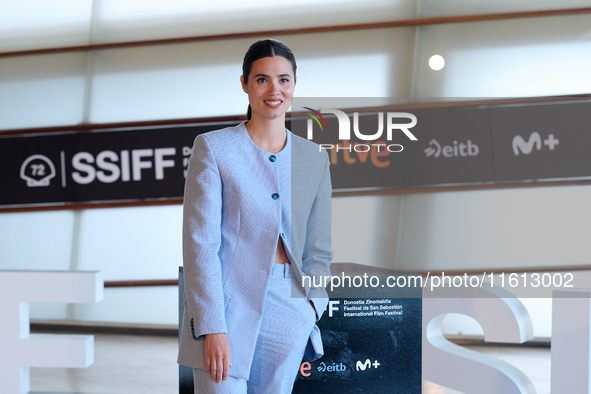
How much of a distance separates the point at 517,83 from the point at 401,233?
2.31 metres

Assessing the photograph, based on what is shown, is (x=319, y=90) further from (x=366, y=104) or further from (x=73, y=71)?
(x=366, y=104)

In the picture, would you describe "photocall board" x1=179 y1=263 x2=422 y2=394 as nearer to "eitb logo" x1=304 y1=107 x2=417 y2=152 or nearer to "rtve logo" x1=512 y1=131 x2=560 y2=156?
"eitb logo" x1=304 y1=107 x2=417 y2=152

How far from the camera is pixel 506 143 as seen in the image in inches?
77.9

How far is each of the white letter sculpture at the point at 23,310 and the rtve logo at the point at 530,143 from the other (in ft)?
6.67

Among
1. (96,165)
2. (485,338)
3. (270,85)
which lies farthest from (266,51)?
(96,165)

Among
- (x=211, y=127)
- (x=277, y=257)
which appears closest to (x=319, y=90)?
(x=211, y=127)

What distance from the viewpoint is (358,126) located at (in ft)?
5.46

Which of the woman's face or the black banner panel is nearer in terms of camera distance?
the woman's face

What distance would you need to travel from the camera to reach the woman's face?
1189mm

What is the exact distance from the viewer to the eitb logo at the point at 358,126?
1604mm

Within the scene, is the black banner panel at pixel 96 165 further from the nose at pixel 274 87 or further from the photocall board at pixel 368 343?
the nose at pixel 274 87

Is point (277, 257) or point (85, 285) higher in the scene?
point (277, 257)

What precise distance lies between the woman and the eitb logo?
37 cm

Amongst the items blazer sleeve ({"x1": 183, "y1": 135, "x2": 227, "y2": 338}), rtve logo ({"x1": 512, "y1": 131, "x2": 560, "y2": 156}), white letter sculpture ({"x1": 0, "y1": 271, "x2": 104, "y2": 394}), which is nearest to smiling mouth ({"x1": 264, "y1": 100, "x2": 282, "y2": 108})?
blazer sleeve ({"x1": 183, "y1": 135, "x2": 227, "y2": 338})
